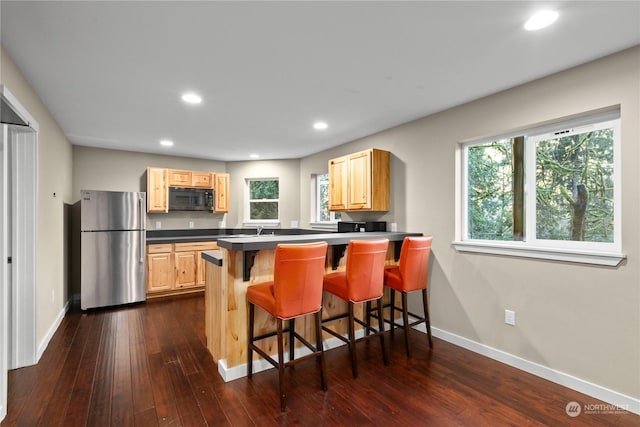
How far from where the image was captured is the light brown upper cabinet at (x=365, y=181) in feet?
12.5

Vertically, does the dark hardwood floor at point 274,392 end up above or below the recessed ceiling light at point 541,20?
below

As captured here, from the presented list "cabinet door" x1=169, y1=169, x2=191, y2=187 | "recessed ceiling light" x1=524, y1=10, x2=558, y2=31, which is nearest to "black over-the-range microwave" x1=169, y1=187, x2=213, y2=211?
"cabinet door" x1=169, y1=169, x2=191, y2=187

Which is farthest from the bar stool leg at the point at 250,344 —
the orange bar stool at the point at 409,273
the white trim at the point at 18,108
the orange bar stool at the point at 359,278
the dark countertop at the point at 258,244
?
the white trim at the point at 18,108

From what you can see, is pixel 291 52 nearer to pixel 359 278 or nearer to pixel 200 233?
pixel 359 278

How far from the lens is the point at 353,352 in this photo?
245 cm

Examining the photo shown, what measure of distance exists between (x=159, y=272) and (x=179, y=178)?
1.67m

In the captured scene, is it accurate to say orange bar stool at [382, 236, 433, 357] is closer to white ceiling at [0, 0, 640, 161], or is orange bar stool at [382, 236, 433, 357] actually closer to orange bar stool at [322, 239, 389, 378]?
orange bar stool at [322, 239, 389, 378]

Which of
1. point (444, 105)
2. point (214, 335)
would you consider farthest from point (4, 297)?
point (444, 105)

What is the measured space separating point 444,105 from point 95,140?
4.83m

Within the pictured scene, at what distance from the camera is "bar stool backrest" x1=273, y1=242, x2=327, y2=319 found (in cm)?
212

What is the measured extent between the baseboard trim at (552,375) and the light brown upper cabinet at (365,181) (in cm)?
167

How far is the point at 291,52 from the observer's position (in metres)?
2.12

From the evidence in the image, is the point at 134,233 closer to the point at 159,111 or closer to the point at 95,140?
the point at 95,140

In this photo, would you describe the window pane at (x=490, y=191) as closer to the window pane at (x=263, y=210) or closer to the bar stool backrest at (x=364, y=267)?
the bar stool backrest at (x=364, y=267)
